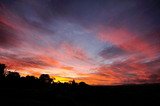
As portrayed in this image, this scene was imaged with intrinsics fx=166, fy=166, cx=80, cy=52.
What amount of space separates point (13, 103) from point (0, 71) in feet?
288

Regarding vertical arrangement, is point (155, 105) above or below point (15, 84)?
below

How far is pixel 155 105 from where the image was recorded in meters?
41.8

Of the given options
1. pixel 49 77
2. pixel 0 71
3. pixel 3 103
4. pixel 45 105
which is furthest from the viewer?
pixel 49 77

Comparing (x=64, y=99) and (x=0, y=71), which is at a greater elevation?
(x=0, y=71)

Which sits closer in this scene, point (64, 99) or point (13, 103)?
point (13, 103)

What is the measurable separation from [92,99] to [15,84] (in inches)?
1170

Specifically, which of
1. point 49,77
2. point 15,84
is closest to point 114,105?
point 15,84

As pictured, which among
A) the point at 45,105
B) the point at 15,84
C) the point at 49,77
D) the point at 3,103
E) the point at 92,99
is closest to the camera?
the point at 3,103

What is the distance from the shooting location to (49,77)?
138m

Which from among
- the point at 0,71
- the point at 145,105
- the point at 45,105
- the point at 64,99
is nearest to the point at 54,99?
the point at 64,99

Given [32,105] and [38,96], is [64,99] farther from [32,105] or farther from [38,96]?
[32,105]

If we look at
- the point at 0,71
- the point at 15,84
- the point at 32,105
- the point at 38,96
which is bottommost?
the point at 32,105

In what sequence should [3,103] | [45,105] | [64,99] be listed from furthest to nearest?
[64,99] → [45,105] → [3,103]

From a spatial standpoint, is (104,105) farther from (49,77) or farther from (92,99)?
(49,77)
